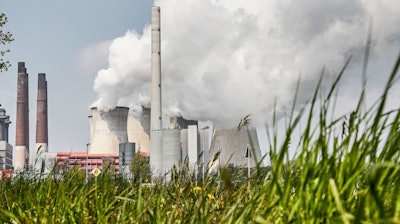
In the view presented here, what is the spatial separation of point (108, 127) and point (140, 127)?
12.1 metres

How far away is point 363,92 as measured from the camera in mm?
2344

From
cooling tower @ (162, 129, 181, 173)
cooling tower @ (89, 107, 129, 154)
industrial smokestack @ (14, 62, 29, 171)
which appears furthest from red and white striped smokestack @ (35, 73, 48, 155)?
cooling tower @ (162, 129, 181, 173)

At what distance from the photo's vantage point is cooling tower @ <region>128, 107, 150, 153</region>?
13748 cm

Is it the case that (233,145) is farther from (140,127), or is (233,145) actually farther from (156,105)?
(140,127)

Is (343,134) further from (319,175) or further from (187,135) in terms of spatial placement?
(187,135)

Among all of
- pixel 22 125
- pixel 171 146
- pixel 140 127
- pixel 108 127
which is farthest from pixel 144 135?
pixel 171 146

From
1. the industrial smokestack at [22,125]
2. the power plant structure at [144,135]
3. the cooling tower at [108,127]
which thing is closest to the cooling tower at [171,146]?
the power plant structure at [144,135]

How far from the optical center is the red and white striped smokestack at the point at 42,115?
15679cm

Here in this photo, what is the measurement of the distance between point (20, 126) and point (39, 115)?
7054 mm

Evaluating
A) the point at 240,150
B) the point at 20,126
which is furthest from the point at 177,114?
the point at 20,126

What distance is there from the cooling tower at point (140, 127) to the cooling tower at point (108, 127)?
4.73m

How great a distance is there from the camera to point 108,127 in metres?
129

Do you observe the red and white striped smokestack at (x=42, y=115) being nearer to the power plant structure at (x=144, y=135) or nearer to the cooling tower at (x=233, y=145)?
the power plant structure at (x=144, y=135)

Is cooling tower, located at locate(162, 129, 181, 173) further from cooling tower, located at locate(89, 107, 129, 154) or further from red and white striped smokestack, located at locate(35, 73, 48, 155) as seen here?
red and white striped smokestack, located at locate(35, 73, 48, 155)
